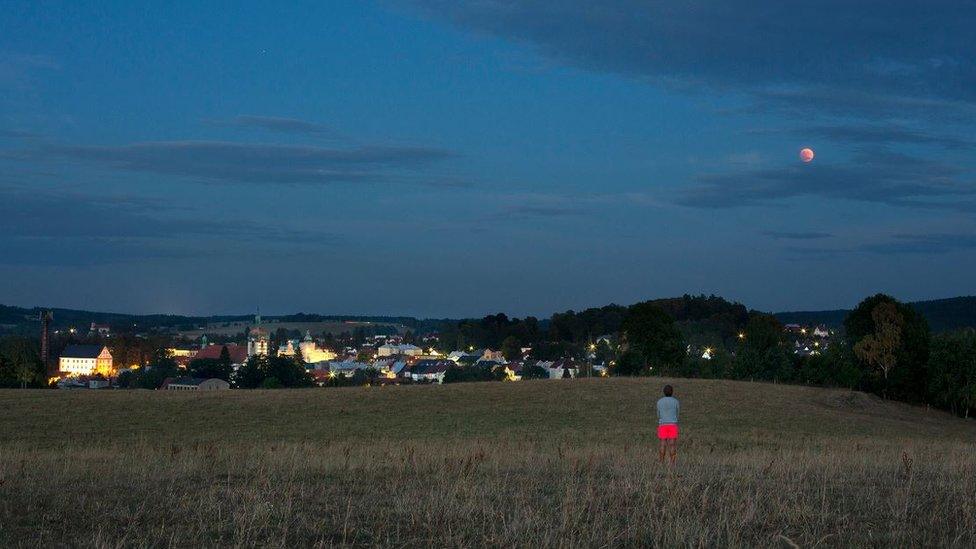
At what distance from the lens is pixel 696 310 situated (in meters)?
189

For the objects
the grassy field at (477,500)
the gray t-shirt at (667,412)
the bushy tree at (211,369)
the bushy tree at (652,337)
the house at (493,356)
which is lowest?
the bushy tree at (211,369)

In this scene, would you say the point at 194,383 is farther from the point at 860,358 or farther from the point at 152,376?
the point at 860,358

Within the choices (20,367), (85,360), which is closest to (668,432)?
(20,367)

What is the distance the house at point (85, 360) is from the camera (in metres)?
144

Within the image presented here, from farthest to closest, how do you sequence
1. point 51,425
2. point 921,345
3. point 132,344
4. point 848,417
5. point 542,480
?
point 132,344 → point 921,345 → point 848,417 → point 51,425 → point 542,480

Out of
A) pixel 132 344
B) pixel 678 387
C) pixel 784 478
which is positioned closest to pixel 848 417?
pixel 678 387

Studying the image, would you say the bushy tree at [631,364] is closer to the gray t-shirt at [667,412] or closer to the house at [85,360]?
the gray t-shirt at [667,412]

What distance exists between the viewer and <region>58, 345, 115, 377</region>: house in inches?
5679

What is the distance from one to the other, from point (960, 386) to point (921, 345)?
30.8ft

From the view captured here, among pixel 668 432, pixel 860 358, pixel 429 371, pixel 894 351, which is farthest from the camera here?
pixel 429 371

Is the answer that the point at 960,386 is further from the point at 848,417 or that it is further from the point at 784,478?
the point at 784,478

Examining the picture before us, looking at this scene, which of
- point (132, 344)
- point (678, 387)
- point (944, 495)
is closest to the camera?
point (944, 495)

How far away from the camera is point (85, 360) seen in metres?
150

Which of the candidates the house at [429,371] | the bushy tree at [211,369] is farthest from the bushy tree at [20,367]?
the house at [429,371]
